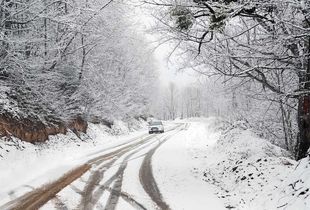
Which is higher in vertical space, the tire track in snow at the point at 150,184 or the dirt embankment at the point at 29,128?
the dirt embankment at the point at 29,128

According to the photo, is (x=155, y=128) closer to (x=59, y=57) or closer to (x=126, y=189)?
(x=59, y=57)

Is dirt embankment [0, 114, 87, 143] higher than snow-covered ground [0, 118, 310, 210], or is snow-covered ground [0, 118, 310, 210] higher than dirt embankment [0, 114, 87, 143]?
dirt embankment [0, 114, 87, 143]

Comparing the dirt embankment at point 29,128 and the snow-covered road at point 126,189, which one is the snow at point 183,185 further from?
the dirt embankment at point 29,128

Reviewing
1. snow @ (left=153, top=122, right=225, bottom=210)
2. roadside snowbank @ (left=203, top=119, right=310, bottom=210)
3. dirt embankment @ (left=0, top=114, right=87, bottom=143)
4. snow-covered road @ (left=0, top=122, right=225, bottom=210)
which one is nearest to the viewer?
roadside snowbank @ (left=203, top=119, right=310, bottom=210)

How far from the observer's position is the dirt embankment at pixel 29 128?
15.5m

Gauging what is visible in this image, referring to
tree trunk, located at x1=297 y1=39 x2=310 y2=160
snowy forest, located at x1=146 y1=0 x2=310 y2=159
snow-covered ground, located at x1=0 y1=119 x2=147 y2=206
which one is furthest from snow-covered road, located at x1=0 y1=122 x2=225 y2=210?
snowy forest, located at x1=146 y1=0 x2=310 y2=159

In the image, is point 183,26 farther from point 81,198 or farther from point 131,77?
point 131,77

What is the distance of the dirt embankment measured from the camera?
1547 centimetres

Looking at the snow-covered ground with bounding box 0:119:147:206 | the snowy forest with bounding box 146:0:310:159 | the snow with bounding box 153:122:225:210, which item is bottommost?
the snow with bounding box 153:122:225:210

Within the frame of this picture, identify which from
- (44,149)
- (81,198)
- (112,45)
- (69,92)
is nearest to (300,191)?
(81,198)

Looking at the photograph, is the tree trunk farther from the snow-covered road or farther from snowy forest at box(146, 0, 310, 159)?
the snow-covered road

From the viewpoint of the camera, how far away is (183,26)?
8906 millimetres

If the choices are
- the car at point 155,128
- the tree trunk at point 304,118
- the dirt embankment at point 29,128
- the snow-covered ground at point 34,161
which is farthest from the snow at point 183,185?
the car at point 155,128

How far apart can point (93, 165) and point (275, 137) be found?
8.46 metres
